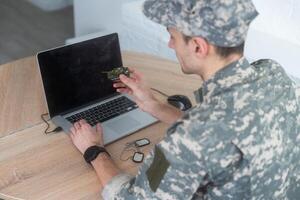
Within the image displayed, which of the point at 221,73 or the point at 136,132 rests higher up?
the point at 221,73

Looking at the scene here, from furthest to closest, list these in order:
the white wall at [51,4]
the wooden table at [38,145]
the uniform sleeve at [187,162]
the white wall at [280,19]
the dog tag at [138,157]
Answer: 1. the white wall at [51,4]
2. the white wall at [280,19]
3. the dog tag at [138,157]
4. the wooden table at [38,145]
5. the uniform sleeve at [187,162]

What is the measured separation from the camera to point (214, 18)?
2.88 ft

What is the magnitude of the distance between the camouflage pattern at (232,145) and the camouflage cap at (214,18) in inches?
3.3

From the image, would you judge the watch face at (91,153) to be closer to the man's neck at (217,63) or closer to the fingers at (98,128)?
the fingers at (98,128)

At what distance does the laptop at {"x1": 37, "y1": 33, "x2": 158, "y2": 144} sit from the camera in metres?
1.35

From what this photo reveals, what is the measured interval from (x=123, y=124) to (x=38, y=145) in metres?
0.30

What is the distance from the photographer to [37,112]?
1.46 metres

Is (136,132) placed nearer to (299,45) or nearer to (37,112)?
(37,112)

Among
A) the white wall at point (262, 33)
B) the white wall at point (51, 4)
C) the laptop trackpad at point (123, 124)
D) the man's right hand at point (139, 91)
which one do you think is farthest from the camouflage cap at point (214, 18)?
the white wall at point (51, 4)

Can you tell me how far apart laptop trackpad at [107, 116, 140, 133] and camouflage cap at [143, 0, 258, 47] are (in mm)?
540

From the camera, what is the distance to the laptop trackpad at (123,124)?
1366 millimetres

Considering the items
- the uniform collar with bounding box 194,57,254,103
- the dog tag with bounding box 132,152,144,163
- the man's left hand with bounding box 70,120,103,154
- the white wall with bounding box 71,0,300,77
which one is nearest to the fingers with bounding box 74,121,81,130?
the man's left hand with bounding box 70,120,103,154

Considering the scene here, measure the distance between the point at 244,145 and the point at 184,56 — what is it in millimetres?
273

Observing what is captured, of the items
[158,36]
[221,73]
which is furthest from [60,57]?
[158,36]
